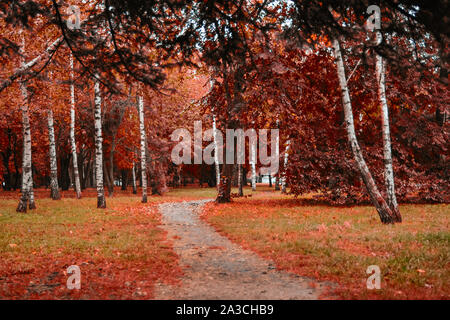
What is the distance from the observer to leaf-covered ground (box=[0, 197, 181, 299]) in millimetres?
5332

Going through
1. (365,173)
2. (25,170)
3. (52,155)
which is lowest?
(365,173)

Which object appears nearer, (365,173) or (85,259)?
(85,259)

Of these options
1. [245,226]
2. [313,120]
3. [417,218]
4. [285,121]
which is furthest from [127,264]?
[313,120]

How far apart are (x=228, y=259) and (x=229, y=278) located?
4.60 ft

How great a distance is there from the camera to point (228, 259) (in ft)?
23.9

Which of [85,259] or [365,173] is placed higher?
[365,173]

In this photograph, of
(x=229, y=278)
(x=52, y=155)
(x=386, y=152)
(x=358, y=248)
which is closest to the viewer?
(x=229, y=278)

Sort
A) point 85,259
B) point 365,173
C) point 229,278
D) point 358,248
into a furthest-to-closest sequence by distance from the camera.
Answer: point 365,173, point 358,248, point 85,259, point 229,278

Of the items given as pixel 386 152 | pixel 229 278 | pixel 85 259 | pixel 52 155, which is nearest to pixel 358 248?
pixel 229 278

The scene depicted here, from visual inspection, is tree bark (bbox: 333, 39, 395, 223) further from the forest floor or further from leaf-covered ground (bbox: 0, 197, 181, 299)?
leaf-covered ground (bbox: 0, 197, 181, 299)

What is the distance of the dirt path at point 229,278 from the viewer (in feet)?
16.6

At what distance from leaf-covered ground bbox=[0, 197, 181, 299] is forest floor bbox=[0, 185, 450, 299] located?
0.02 m

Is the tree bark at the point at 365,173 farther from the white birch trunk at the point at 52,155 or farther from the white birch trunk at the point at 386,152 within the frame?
the white birch trunk at the point at 52,155

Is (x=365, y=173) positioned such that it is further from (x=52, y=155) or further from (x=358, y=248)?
(x=52, y=155)
